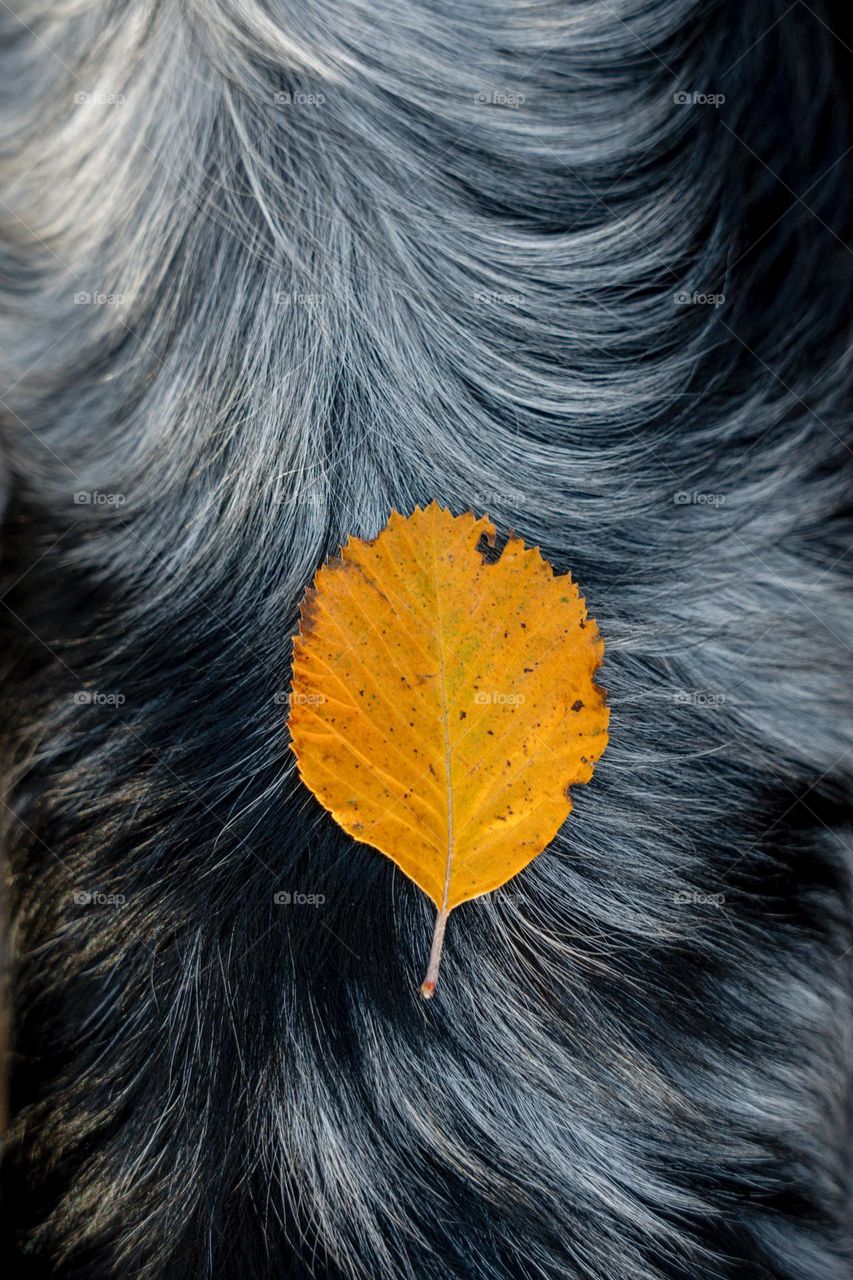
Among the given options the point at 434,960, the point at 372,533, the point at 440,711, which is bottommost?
the point at 434,960

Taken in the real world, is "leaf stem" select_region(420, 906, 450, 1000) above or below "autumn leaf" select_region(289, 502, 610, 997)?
below

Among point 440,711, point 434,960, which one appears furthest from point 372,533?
point 434,960

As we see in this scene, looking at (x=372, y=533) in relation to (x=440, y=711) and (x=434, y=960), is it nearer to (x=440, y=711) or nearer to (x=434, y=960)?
(x=440, y=711)

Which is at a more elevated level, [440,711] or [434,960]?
[440,711]

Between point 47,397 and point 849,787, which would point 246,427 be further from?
point 849,787

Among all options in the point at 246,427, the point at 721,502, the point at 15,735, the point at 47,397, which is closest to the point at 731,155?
the point at 721,502

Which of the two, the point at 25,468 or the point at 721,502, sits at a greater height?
the point at 25,468
